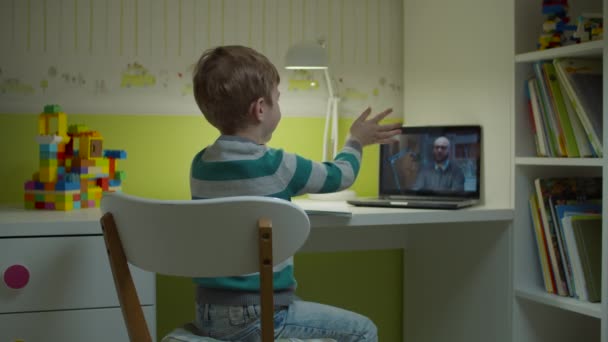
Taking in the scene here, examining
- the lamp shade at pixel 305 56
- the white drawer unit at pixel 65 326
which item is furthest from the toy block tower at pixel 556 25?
the white drawer unit at pixel 65 326

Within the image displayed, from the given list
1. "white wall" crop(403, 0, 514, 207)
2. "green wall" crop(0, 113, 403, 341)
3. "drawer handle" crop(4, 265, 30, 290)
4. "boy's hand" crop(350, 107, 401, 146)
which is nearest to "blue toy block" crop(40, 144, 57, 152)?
"green wall" crop(0, 113, 403, 341)

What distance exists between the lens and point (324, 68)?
2.29m

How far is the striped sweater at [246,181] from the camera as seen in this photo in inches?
57.4

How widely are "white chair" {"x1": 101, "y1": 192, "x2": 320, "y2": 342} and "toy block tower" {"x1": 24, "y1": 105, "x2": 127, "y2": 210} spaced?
64 cm

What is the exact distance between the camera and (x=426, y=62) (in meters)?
2.50

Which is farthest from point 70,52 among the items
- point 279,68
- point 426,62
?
point 426,62

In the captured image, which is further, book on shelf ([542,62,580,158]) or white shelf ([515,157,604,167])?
book on shelf ([542,62,580,158])

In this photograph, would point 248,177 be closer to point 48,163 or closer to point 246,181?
point 246,181

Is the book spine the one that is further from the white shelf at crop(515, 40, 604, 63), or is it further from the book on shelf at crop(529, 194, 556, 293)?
the white shelf at crop(515, 40, 604, 63)

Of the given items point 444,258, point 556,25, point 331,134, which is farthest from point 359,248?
point 556,25

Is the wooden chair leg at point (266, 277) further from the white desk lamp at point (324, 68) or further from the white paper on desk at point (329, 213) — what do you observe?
the white desk lamp at point (324, 68)

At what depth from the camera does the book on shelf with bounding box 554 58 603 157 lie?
188cm

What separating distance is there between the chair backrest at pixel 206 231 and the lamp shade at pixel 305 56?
100cm

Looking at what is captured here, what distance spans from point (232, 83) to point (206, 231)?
1.30 feet
